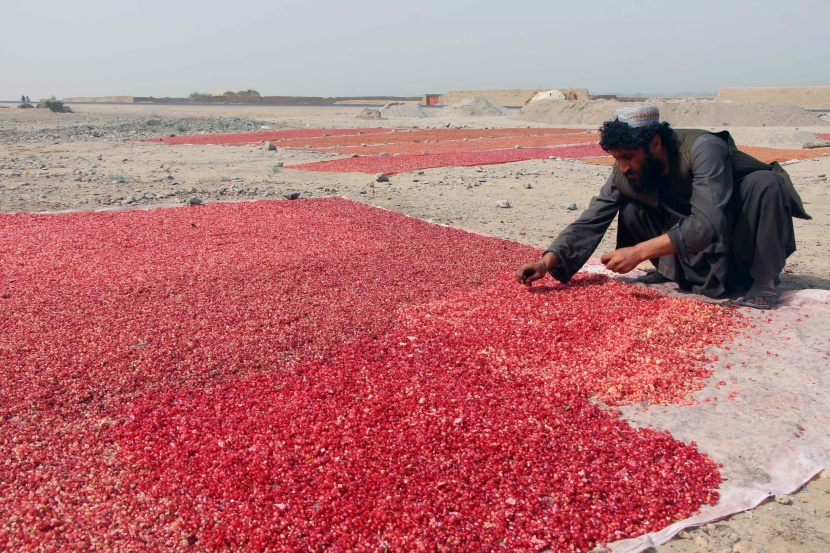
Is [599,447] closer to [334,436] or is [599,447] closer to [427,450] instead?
[427,450]

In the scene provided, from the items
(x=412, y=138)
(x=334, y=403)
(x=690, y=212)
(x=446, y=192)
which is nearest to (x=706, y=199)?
(x=690, y=212)

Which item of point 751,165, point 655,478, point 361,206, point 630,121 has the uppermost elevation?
point 630,121

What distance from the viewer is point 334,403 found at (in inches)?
102

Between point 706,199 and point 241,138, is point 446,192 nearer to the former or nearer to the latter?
point 706,199

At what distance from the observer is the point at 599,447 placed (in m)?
2.29

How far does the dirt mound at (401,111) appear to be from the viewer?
32.2 m

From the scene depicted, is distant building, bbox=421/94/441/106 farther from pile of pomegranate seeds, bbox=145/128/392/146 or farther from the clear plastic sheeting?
the clear plastic sheeting

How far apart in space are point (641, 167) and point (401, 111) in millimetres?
30081

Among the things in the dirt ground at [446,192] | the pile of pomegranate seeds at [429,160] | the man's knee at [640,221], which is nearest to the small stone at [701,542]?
the dirt ground at [446,192]

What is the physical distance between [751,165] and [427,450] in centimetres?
253

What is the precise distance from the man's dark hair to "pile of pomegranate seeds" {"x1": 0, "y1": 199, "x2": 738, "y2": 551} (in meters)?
0.90

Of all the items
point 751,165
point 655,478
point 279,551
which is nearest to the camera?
point 279,551

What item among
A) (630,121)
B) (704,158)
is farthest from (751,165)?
(630,121)

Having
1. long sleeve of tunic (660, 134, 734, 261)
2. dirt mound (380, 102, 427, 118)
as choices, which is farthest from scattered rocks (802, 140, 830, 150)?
dirt mound (380, 102, 427, 118)
